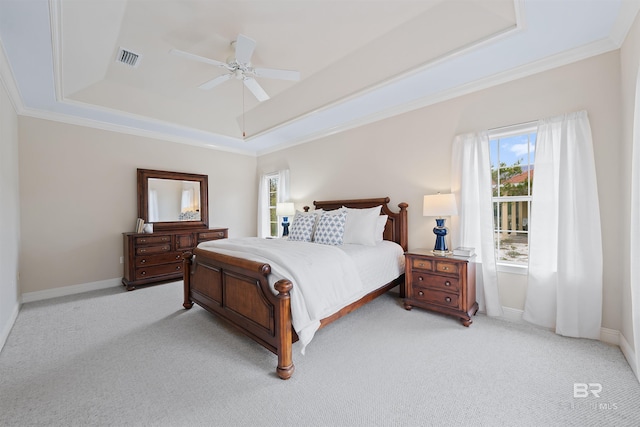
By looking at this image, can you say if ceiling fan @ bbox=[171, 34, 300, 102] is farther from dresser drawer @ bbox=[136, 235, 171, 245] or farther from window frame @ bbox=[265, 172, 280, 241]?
window frame @ bbox=[265, 172, 280, 241]

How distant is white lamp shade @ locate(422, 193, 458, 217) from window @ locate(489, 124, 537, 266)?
52 centimetres

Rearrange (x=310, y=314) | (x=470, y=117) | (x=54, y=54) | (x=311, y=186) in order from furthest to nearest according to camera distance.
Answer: (x=311, y=186) < (x=470, y=117) < (x=54, y=54) < (x=310, y=314)

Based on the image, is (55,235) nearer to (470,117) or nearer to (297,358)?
(297,358)

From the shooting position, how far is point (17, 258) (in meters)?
3.47

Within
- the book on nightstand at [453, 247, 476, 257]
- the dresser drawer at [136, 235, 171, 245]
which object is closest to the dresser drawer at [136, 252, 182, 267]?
the dresser drawer at [136, 235, 171, 245]

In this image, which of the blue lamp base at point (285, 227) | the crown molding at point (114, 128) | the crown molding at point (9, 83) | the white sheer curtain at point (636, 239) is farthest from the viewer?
the blue lamp base at point (285, 227)

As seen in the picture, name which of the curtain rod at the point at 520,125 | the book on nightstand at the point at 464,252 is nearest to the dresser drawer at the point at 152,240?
the book on nightstand at the point at 464,252

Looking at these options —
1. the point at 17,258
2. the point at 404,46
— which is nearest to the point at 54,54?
the point at 17,258

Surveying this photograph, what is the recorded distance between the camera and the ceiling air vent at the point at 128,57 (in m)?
3.07

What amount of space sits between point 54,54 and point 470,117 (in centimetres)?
456

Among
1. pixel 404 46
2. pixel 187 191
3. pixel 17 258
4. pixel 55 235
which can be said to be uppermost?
pixel 404 46

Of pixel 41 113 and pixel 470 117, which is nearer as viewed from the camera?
pixel 470 117

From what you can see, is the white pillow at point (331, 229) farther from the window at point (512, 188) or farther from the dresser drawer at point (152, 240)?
the dresser drawer at point (152, 240)

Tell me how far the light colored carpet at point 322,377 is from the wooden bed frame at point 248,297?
8.0 inches
